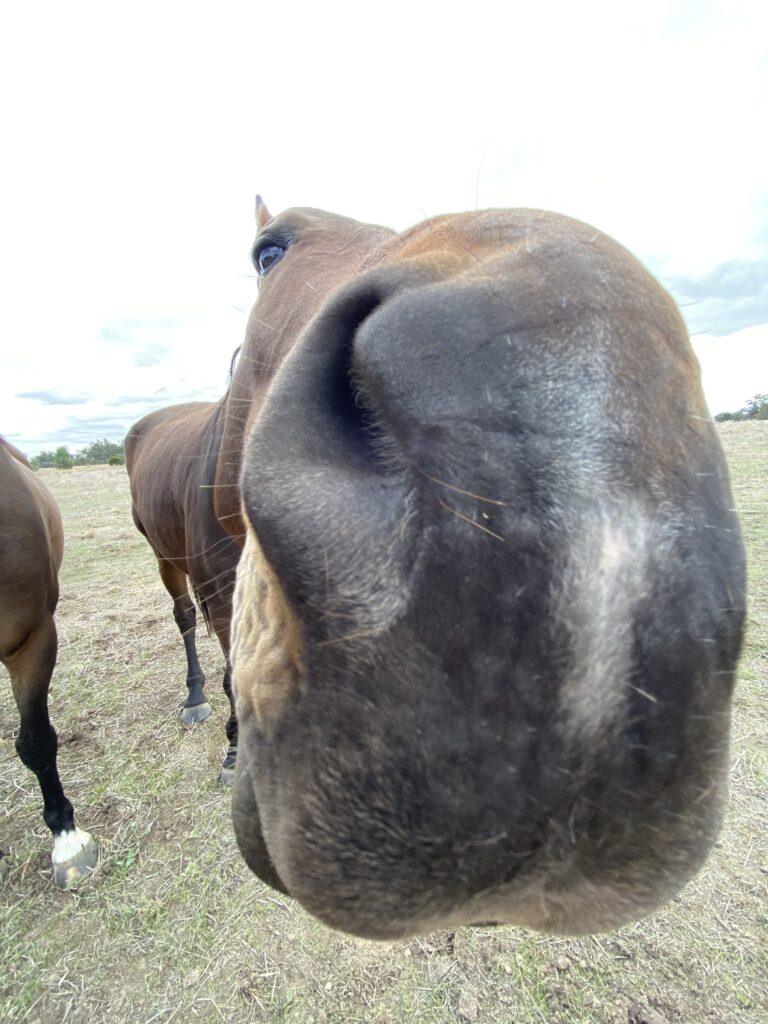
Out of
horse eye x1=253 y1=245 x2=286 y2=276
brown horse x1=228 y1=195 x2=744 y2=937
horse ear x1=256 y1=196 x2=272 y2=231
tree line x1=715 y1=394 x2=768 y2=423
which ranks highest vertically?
horse ear x1=256 y1=196 x2=272 y2=231

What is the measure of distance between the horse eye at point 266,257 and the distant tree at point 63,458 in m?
60.2

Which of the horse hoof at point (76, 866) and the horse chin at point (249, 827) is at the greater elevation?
the horse chin at point (249, 827)

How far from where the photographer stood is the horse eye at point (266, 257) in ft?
8.33

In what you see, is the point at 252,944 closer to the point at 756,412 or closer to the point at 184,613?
the point at 184,613

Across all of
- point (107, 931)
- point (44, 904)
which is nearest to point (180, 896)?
point (107, 931)

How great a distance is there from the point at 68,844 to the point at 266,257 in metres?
3.55

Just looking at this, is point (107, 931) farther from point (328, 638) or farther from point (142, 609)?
point (142, 609)

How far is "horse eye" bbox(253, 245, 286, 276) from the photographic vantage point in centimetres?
254

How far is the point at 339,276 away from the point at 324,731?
1.53 m

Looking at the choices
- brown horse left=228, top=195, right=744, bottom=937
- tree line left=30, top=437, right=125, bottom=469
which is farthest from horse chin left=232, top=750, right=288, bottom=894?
tree line left=30, top=437, right=125, bottom=469

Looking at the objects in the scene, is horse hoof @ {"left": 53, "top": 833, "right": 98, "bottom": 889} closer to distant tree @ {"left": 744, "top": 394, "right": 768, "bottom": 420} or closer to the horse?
the horse

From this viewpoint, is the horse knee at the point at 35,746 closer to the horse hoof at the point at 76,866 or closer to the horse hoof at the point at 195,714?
the horse hoof at the point at 76,866

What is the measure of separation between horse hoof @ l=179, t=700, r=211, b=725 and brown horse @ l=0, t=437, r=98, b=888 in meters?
1.32

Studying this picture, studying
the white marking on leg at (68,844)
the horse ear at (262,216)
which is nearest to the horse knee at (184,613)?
the white marking on leg at (68,844)
